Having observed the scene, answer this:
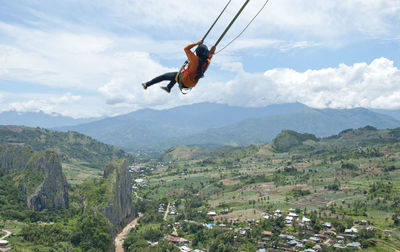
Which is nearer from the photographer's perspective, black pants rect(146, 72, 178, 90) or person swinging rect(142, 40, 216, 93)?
person swinging rect(142, 40, 216, 93)

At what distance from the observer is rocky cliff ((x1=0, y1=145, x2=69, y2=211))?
77838 millimetres

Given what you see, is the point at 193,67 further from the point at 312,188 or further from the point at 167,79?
the point at 312,188

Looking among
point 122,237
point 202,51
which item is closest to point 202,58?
point 202,51

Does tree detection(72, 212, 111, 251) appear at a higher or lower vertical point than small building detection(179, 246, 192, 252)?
higher

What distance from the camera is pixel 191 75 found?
14086 mm

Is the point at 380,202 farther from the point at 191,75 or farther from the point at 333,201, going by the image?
the point at 191,75

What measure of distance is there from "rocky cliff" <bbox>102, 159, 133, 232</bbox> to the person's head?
205 feet

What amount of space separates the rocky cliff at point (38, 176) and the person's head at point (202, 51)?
255ft

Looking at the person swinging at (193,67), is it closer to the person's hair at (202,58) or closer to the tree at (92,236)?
the person's hair at (202,58)

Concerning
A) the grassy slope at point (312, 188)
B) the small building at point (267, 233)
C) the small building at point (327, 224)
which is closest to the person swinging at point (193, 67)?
the small building at point (267, 233)

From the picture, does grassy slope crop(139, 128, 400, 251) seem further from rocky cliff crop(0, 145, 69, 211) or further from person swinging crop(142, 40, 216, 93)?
person swinging crop(142, 40, 216, 93)

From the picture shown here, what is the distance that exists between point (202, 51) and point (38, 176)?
83.8 metres

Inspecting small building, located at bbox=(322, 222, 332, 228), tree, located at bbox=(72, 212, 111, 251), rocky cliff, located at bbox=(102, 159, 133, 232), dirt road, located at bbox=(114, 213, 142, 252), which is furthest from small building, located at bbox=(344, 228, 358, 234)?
rocky cliff, located at bbox=(102, 159, 133, 232)

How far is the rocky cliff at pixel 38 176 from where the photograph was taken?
255 ft
